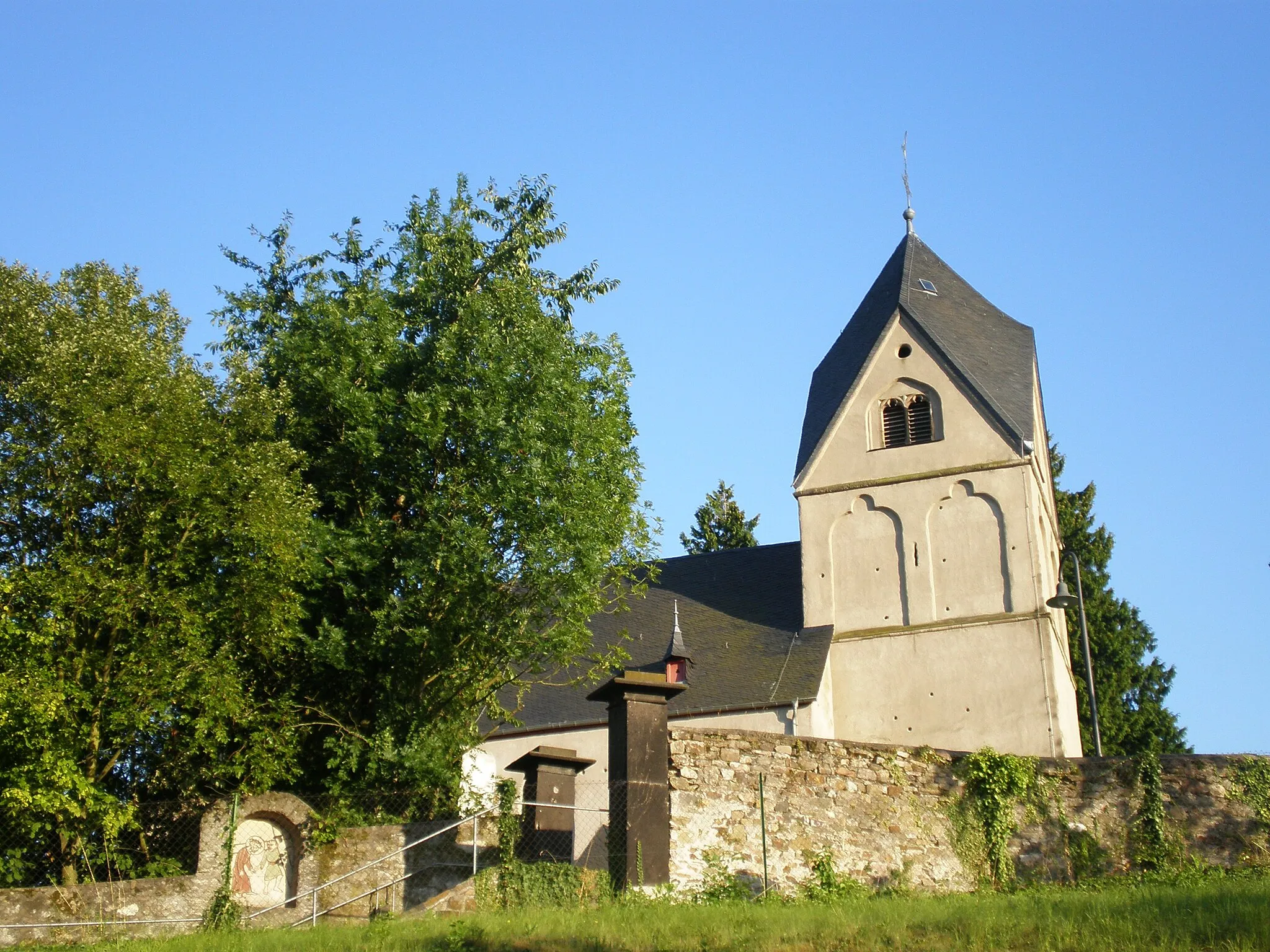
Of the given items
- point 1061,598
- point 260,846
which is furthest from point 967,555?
point 260,846

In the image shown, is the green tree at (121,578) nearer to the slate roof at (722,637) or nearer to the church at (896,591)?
the slate roof at (722,637)

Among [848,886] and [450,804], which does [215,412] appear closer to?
[450,804]

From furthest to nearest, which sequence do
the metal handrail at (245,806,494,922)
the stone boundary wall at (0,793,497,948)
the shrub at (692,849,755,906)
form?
1. the metal handrail at (245,806,494,922)
2. the shrub at (692,849,755,906)
3. the stone boundary wall at (0,793,497,948)

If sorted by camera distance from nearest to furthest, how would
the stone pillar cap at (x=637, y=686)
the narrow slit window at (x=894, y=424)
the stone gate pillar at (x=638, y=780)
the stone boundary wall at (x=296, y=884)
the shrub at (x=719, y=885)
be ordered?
the stone boundary wall at (x=296, y=884), the stone gate pillar at (x=638, y=780), the shrub at (x=719, y=885), the stone pillar cap at (x=637, y=686), the narrow slit window at (x=894, y=424)

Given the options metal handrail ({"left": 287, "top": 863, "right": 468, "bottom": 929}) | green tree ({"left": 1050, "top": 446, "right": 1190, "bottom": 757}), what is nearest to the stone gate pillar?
metal handrail ({"left": 287, "top": 863, "right": 468, "bottom": 929})

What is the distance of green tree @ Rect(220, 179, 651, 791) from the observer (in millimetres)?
18172

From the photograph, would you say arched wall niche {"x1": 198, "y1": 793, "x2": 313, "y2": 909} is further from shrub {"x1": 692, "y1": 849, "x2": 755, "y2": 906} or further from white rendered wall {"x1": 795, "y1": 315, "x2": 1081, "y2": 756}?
white rendered wall {"x1": 795, "y1": 315, "x2": 1081, "y2": 756}

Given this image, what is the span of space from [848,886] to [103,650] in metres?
8.78

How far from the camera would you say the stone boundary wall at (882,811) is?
1598cm

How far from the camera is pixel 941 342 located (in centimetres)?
2848

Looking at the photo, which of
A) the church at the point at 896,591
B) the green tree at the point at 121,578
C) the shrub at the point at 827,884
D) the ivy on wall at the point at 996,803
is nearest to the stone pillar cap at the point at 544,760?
the church at the point at 896,591

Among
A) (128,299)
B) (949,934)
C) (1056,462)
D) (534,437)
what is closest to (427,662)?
(534,437)

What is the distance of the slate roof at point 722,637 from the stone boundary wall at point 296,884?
7942 mm

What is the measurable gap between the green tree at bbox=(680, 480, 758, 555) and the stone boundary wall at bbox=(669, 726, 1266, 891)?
25903 mm
